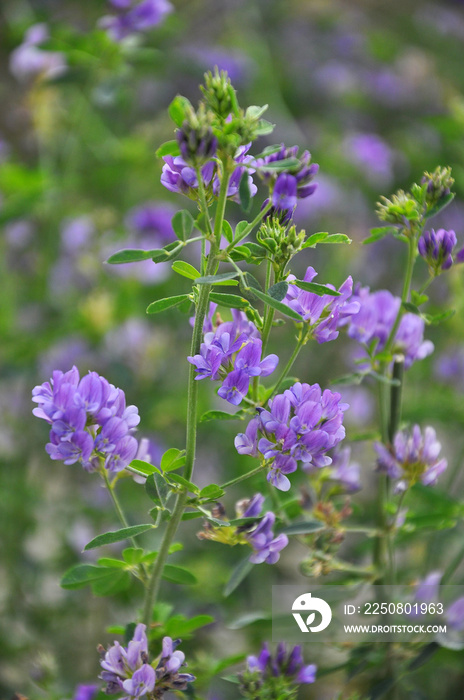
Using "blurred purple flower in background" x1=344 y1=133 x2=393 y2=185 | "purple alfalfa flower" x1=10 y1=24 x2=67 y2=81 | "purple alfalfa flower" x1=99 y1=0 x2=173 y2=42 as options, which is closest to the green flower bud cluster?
"purple alfalfa flower" x1=99 y1=0 x2=173 y2=42

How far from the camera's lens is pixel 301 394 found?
506mm

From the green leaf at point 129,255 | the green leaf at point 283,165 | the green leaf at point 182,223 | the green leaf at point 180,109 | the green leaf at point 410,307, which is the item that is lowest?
the green leaf at point 410,307

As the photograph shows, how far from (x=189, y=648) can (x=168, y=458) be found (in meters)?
0.74

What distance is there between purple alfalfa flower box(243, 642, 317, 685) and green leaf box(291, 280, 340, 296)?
30 centimetres

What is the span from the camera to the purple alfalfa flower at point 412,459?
2.12 ft

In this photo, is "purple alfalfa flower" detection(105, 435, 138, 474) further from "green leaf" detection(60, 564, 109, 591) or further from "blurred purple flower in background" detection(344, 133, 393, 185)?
"blurred purple flower in background" detection(344, 133, 393, 185)

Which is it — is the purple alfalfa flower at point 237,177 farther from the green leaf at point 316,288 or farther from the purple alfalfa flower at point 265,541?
the purple alfalfa flower at point 265,541

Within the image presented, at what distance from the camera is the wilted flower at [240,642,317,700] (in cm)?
58

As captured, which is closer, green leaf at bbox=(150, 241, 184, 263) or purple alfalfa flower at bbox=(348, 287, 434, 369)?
green leaf at bbox=(150, 241, 184, 263)

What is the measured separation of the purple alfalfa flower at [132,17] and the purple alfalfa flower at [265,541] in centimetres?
87

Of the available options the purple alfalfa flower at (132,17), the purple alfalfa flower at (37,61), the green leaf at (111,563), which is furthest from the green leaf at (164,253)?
the purple alfalfa flower at (37,61)

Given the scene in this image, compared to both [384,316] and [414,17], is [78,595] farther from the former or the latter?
[414,17]

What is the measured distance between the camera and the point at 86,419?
19.6 inches

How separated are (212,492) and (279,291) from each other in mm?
153
